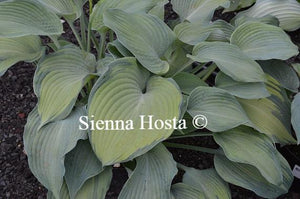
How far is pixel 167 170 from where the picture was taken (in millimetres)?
1193

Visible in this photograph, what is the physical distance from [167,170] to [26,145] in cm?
39

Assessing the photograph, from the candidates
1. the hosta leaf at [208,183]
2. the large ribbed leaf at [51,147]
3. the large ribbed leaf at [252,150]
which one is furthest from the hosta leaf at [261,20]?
the large ribbed leaf at [51,147]

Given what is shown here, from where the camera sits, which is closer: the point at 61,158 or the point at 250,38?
the point at 61,158

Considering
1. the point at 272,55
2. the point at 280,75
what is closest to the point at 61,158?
the point at 272,55

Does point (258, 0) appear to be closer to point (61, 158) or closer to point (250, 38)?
point (250, 38)

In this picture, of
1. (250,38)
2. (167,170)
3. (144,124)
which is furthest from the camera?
(250,38)

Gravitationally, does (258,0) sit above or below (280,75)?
above

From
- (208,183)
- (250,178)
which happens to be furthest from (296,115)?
(208,183)

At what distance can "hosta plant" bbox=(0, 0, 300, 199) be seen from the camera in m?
1.11

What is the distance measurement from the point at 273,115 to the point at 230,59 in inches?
9.9

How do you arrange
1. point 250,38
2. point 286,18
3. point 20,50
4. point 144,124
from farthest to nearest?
point 286,18, point 250,38, point 20,50, point 144,124

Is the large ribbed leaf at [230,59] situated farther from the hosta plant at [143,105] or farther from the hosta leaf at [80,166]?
the hosta leaf at [80,166]

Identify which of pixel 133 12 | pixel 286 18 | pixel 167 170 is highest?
pixel 133 12

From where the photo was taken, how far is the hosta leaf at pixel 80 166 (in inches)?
45.7
